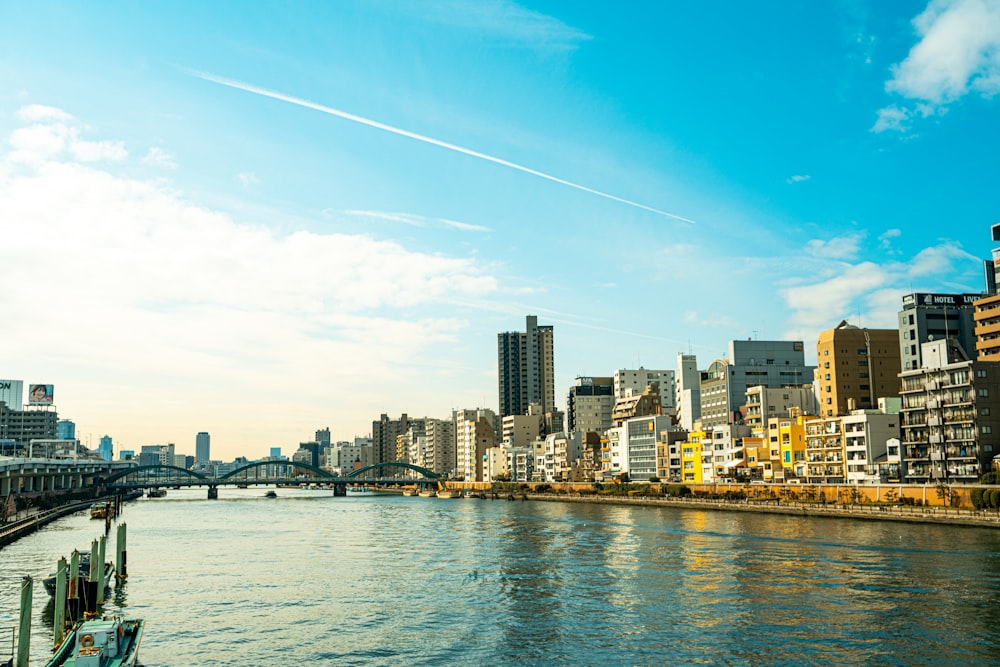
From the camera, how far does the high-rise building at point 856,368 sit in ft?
469

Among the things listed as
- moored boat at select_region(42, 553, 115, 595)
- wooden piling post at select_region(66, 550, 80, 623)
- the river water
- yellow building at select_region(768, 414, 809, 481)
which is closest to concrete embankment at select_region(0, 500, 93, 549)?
the river water

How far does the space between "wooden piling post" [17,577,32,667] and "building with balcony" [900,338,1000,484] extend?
97.2 meters

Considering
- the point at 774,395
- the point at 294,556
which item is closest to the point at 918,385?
the point at 774,395

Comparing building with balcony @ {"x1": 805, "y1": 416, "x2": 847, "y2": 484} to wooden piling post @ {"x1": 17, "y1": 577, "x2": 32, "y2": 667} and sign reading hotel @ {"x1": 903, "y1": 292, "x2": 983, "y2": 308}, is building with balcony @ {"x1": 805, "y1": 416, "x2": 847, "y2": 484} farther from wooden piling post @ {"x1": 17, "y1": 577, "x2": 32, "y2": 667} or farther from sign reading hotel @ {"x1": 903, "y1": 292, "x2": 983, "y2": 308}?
wooden piling post @ {"x1": 17, "y1": 577, "x2": 32, "y2": 667}

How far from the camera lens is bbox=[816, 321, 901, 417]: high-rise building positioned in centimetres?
14288

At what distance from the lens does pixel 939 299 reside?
470 feet

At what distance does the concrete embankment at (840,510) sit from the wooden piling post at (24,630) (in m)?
84.0

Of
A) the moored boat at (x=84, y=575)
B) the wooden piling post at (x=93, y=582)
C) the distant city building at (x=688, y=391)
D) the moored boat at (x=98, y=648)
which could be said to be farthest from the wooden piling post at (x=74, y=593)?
the distant city building at (x=688, y=391)

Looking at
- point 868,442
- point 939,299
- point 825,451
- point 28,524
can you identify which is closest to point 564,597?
point 868,442

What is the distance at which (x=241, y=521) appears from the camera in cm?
12900

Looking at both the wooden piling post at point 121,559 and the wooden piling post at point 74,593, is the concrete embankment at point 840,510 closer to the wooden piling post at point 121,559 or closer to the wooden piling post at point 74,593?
the wooden piling post at point 121,559

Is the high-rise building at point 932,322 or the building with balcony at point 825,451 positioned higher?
the high-rise building at point 932,322

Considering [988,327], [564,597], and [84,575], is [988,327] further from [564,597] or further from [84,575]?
[84,575]

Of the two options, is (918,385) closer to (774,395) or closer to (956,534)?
→ (956,534)
